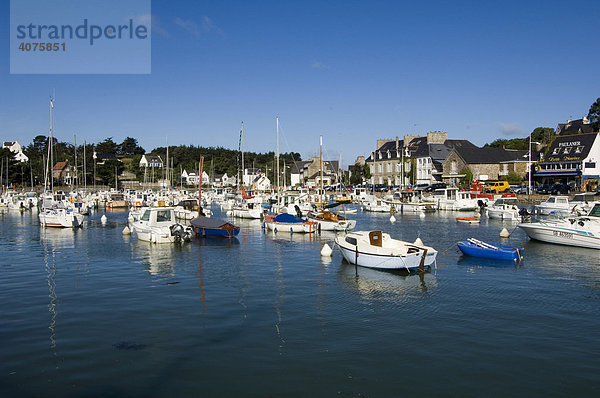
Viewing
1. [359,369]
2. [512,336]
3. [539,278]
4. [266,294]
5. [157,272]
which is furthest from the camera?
[157,272]

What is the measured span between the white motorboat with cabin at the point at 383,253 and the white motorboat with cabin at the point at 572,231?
43.5ft

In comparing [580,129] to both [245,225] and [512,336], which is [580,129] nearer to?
[245,225]

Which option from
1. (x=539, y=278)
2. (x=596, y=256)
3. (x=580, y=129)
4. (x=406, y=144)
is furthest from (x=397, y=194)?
(x=539, y=278)

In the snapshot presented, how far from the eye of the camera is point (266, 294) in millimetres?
22422

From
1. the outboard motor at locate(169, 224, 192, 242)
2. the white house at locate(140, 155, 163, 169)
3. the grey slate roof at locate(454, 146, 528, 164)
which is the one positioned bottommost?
the outboard motor at locate(169, 224, 192, 242)

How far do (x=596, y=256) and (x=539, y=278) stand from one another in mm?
8873

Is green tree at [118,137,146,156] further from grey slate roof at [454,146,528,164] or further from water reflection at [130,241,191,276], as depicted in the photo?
water reflection at [130,241,191,276]

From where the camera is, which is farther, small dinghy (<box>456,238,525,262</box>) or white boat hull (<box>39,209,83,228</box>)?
white boat hull (<box>39,209,83,228</box>)

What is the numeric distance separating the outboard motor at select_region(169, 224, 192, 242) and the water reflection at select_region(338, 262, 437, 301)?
15.0m

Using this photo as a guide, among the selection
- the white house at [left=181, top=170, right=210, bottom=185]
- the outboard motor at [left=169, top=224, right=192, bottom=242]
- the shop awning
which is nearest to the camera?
the outboard motor at [left=169, top=224, right=192, bottom=242]

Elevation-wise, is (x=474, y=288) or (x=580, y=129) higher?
(x=580, y=129)

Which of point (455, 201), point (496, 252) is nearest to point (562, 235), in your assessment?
point (496, 252)

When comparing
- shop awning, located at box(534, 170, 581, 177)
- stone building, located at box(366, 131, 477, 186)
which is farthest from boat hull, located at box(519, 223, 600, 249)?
stone building, located at box(366, 131, 477, 186)

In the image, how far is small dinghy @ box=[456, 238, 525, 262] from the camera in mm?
30172
